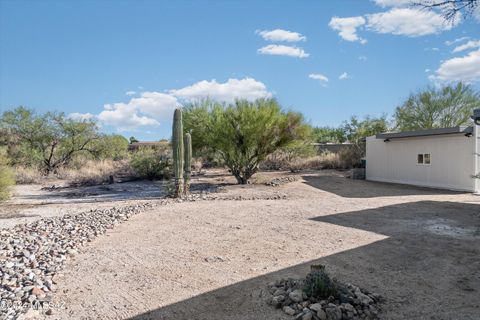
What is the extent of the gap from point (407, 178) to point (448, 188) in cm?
245

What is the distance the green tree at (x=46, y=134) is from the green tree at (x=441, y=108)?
21980 mm

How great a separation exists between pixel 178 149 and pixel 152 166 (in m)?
8.01

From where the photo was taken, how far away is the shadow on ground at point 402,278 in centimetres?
391

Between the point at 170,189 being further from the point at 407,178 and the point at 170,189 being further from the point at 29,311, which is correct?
the point at 407,178

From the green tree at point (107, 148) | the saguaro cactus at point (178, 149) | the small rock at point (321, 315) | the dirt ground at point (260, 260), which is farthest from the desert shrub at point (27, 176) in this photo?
the small rock at point (321, 315)

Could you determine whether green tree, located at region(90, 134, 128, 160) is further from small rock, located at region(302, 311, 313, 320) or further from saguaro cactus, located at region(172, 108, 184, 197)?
small rock, located at region(302, 311, 313, 320)

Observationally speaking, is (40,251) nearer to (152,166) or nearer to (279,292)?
(279,292)

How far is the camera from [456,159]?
48.0 feet

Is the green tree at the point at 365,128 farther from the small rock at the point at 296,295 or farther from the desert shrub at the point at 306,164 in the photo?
the small rock at the point at 296,295

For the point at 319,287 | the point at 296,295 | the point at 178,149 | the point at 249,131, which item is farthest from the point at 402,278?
the point at 249,131

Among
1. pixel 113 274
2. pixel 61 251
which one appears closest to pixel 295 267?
pixel 113 274

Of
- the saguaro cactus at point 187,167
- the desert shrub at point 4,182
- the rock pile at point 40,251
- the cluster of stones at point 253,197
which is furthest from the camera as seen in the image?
the saguaro cactus at point 187,167

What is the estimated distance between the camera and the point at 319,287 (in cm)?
397

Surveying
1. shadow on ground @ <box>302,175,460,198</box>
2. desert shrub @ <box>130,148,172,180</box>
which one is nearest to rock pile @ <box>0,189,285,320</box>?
shadow on ground @ <box>302,175,460,198</box>
